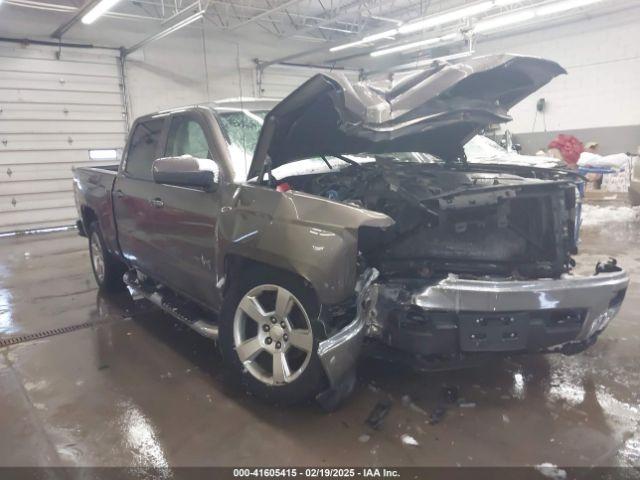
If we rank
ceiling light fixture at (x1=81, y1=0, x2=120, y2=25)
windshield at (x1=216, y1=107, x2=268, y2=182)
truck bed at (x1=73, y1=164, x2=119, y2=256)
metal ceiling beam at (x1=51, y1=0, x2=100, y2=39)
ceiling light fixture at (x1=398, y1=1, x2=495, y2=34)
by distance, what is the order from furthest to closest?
ceiling light fixture at (x1=398, y1=1, x2=495, y2=34), metal ceiling beam at (x1=51, y1=0, x2=100, y2=39), ceiling light fixture at (x1=81, y1=0, x2=120, y2=25), truck bed at (x1=73, y1=164, x2=119, y2=256), windshield at (x1=216, y1=107, x2=268, y2=182)

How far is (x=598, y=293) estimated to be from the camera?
2342 mm

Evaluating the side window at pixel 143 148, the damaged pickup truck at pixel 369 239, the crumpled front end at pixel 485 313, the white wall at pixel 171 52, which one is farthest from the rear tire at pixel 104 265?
the white wall at pixel 171 52

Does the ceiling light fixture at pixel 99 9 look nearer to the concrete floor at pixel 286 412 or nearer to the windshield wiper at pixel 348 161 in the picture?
the concrete floor at pixel 286 412

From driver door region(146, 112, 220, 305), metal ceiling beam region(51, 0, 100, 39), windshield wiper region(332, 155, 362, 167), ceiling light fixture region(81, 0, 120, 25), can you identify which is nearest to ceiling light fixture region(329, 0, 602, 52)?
ceiling light fixture region(81, 0, 120, 25)

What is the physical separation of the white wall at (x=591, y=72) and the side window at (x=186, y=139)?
12569mm

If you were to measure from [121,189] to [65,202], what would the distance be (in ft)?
27.0

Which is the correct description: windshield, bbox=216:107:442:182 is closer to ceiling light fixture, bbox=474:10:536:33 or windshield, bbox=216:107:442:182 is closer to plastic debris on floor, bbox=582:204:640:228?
plastic debris on floor, bbox=582:204:640:228

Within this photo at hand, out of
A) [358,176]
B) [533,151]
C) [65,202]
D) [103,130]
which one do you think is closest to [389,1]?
[533,151]

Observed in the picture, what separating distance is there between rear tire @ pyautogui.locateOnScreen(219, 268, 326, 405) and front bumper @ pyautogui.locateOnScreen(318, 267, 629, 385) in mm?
183

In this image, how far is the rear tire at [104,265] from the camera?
499 cm

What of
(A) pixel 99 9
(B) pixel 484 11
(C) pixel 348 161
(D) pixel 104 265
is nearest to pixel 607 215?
(B) pixel 484 11

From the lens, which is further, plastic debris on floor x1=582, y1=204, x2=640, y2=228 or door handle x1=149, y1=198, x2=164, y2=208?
plastic debris on floor x1=582, y1=204, x2=640, y2=228

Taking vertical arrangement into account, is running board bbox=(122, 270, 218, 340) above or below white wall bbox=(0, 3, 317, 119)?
below

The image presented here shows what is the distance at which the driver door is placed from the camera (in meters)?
3.00
